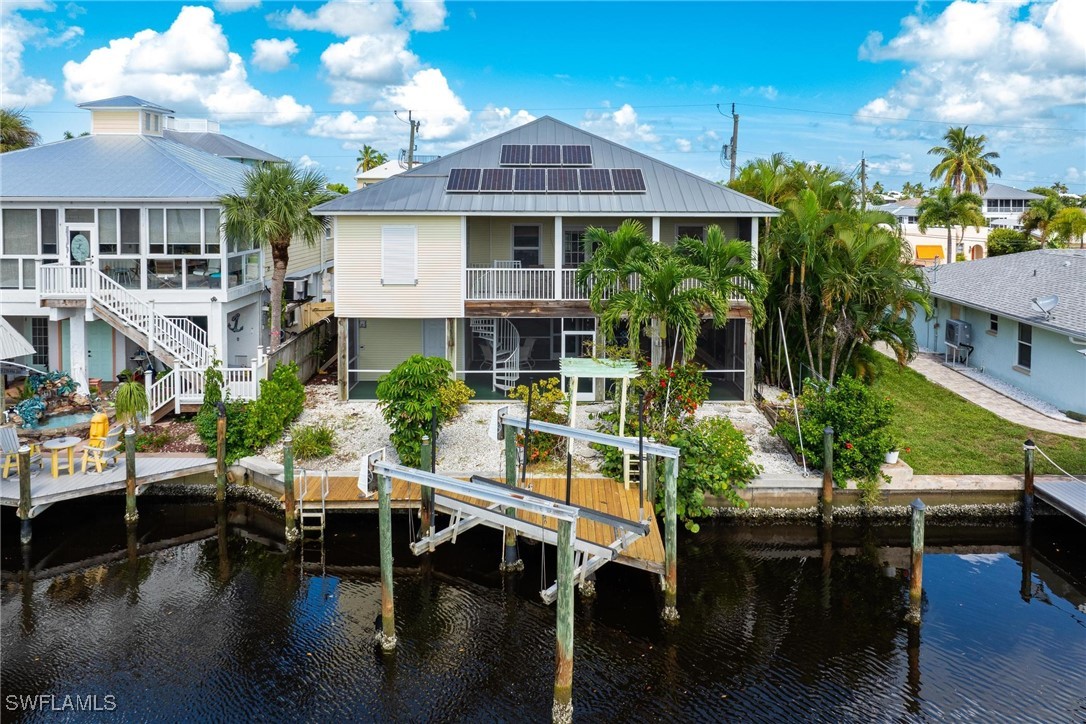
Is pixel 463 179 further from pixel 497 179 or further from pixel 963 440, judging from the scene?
pixel 963 440

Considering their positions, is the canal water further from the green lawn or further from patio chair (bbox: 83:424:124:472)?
the green lawn

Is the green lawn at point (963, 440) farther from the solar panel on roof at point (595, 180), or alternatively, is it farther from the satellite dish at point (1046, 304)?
the solar panel on roof at point (595, 180)

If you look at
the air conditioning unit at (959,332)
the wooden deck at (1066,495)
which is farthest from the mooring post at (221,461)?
the air conditioning unit at (959,332)

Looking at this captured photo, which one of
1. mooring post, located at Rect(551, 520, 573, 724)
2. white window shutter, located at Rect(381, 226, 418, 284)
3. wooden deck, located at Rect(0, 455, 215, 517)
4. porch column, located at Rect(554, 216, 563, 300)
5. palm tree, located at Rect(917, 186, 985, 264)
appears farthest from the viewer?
palm tree, located at Rect(917, 186, 985, 264)

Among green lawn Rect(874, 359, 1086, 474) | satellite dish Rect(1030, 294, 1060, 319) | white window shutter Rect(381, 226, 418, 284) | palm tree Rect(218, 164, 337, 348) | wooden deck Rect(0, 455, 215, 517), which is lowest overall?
wooden deck Rect(0, 455, 215, 517)

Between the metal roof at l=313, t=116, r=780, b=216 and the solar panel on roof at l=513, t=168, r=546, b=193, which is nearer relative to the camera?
the metal roof at l=313, t=116, r=780, b=216

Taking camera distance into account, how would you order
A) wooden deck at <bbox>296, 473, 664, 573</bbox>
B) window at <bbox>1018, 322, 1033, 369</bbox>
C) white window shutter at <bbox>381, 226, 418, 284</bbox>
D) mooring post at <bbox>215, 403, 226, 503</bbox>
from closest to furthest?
wooden deck at <bbox>296, 473, 664, 573</bbox> < mooring post at <bbox>215, 403, 226, 503</bbox> < white window shutter at <bbox>381, 226, 418, 284</bbox> < window at <bbox>1018, 322, 1033, 369</bbox>

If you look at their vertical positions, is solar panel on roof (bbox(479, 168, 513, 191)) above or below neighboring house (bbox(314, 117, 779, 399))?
above

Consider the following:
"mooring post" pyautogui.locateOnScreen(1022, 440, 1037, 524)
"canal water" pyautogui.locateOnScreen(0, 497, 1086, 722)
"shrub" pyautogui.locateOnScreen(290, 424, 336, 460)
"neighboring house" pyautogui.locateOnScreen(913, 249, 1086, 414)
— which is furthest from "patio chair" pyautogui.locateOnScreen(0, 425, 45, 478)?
"neighboring house" pyautogui.locateOnScreen(913, 249, 1086, 414)
